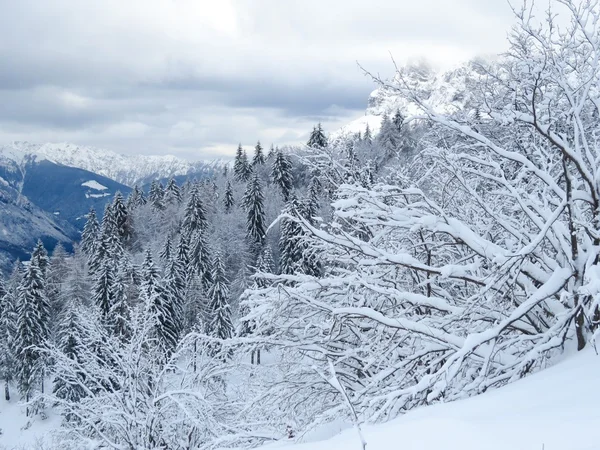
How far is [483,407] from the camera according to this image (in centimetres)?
263

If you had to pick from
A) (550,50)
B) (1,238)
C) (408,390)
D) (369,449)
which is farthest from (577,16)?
(1,238)

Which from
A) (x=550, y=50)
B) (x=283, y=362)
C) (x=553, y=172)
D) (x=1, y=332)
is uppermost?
(x=550, y=50)

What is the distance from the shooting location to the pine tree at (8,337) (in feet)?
135

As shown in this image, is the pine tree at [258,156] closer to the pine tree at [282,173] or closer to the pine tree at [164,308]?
the pine tree at [282,173]

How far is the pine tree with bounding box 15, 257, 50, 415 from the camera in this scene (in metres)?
36.8

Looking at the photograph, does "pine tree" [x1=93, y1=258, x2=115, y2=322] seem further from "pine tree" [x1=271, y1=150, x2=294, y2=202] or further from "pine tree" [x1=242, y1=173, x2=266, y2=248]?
"pine tree" [x1=271, y1=150, x2=294, y2=202]

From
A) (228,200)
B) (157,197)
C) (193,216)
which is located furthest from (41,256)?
(228,200)

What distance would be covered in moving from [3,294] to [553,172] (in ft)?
175

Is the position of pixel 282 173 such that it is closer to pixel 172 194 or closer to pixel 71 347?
pixel 172 194

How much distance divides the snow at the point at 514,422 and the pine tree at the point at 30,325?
133ft

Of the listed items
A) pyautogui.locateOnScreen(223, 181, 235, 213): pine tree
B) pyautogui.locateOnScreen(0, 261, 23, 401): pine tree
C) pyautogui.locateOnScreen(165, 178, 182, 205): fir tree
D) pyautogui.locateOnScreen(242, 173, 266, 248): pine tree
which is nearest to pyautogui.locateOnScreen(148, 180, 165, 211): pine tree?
pyautogui.locateOnScreen(165, 178, 182, 205): fir tree

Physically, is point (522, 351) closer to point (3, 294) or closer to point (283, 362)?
point (283, 362)

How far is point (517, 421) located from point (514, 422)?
0.02m

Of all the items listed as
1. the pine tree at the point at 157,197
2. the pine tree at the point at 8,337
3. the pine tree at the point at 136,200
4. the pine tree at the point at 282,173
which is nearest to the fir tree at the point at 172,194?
the pine tree at the point at 157,197
